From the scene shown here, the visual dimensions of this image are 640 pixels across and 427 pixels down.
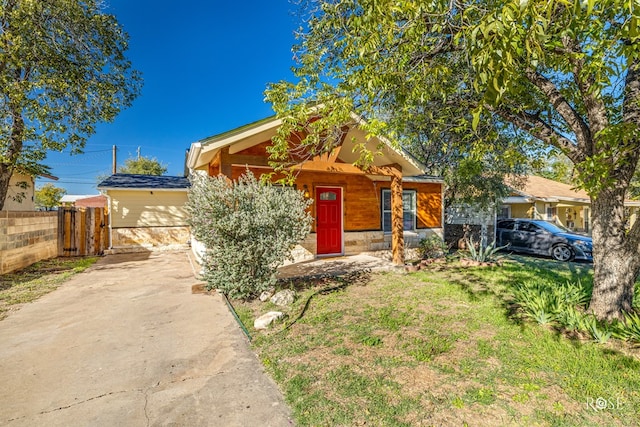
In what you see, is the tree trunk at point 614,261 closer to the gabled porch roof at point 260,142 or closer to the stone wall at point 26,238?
the gabled porch roof at point 260,142

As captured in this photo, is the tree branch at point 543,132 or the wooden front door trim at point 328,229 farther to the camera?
the wooden front door trim at point 328,229

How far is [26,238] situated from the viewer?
29.3 feet

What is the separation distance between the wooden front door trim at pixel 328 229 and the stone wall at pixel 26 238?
8.38m

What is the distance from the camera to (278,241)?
5.80m

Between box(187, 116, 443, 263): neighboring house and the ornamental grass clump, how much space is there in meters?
1.09

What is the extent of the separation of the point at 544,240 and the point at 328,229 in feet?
28.0

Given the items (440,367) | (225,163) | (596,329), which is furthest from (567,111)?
(225,163)

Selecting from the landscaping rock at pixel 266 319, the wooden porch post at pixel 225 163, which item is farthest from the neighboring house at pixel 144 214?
the landscaping rock at pixel 266 319

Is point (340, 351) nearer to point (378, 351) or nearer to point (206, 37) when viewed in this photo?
point (378, 351)

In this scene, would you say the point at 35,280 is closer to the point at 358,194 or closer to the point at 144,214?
the point at 144,214

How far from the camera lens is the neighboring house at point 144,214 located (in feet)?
39.8

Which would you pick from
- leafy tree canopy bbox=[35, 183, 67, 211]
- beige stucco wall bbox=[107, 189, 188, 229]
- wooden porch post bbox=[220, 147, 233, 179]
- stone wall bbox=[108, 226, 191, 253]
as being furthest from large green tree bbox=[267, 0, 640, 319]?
leafy tree canopy bbox=[35, 183, 67, 211]

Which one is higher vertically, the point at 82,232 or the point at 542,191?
the point at 542,191

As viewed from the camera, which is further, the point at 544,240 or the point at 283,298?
the point at 544,240
